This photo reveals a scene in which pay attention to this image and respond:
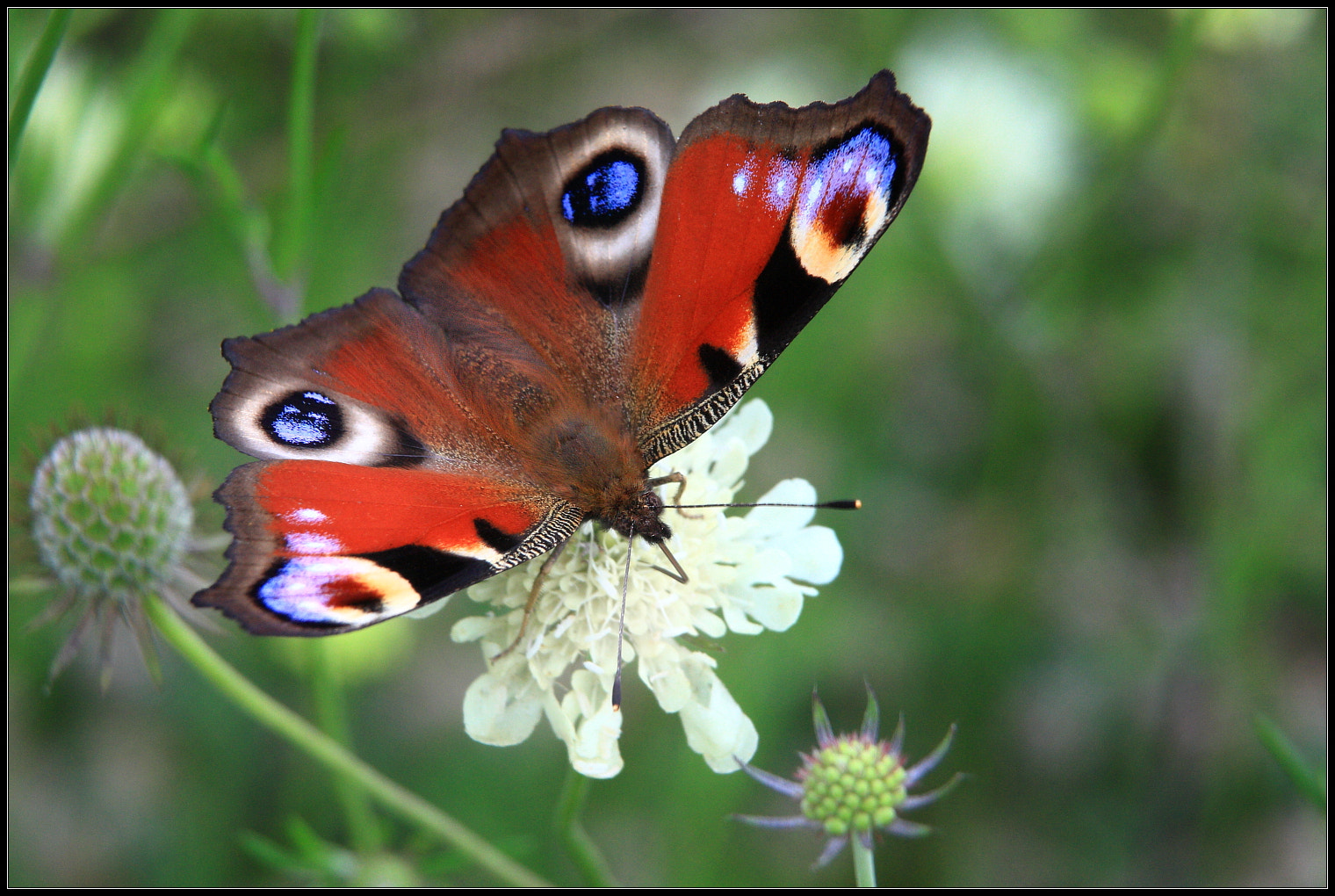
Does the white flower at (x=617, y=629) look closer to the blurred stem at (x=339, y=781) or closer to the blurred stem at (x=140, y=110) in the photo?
the blurred stem at (x=339, y=781)

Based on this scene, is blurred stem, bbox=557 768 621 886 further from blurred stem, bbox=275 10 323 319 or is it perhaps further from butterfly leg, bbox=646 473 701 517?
blurred stem, bbox=275 10 323 319

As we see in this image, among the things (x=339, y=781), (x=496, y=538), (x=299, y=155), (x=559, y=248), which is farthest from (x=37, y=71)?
(x=339, y=781)

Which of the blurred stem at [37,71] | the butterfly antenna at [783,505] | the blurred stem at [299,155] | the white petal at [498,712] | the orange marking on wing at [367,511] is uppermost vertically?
the blurred stem at [299,155]

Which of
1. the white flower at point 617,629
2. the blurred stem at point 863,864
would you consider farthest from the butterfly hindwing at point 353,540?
the blurred stem at point 863,864

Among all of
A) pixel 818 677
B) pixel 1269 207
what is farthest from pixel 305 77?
pixel 1269 207

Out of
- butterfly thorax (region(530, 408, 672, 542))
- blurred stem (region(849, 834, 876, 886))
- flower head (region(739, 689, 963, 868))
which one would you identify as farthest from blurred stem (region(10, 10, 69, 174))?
blurred stem (region(849, 834, 876, 886))

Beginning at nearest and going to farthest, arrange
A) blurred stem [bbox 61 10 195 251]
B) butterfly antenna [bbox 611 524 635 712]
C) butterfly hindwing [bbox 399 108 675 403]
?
butterfly antenna [bbox 611 524 635 712] < butterfly hindwing [bbox 399 108 675 403] < blurred stem [bbox 61 10 195 251]

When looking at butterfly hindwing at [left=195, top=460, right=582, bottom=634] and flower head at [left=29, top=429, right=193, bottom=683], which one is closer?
butterfly hindwing at [left=195, top=460, right=582, bottom=634]

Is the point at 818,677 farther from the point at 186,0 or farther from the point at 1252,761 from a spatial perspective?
the point at 186,0
